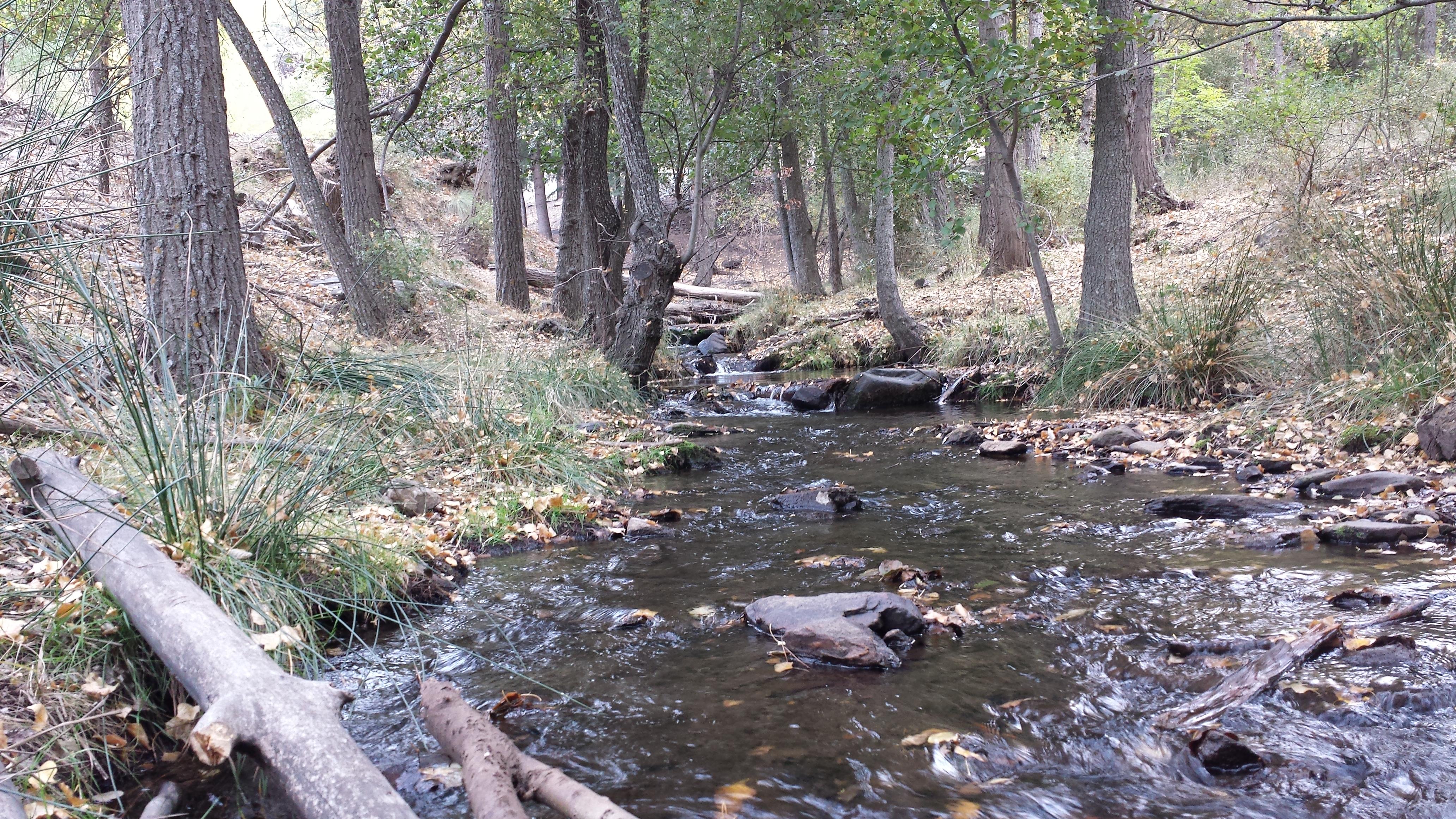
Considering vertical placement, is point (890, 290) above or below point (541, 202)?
below

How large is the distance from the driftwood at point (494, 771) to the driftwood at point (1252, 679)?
1737 mm

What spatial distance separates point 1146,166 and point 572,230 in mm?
10468

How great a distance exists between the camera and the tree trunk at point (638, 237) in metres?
9.51

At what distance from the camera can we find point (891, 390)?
10.1 metres

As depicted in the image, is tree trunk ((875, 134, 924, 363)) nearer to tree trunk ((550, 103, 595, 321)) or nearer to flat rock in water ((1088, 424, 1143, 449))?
tree trunk ((550, 103, 595, 321))

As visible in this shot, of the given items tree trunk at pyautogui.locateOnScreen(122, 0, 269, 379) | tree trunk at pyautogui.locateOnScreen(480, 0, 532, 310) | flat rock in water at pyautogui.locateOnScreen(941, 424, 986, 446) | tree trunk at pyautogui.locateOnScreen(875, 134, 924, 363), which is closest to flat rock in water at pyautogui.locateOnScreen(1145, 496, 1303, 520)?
flat rock in water at pyautogui.locateOnScreen(941, 424, 986, 446)

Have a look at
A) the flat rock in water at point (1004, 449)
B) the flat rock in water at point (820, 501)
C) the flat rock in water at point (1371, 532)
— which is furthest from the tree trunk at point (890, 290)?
the flat rock in water at point (1371, 532)

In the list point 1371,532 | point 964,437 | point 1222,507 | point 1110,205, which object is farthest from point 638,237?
point 1371,532

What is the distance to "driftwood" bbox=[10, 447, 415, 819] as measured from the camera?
1.52m

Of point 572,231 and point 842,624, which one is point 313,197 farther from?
point 842,624

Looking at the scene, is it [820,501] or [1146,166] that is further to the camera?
[1146,166]

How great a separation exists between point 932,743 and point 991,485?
361 centimetres

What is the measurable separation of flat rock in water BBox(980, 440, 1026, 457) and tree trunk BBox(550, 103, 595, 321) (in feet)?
22.6

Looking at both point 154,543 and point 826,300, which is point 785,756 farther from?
point 826,300
